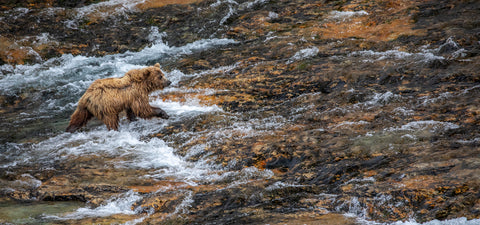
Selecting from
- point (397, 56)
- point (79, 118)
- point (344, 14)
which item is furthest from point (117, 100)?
point (344, 14)

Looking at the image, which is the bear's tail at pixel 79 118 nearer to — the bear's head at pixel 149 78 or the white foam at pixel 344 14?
the bear's head at pixel 149 78

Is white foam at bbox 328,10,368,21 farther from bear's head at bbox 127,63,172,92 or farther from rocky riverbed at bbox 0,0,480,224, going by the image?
bear's head at bbox 127,63,172,92

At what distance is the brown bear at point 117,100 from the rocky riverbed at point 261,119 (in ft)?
0.84

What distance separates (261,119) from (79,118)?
340 centimetres

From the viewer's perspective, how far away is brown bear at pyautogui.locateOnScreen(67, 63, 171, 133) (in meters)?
8.20

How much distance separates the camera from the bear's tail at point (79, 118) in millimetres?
8273

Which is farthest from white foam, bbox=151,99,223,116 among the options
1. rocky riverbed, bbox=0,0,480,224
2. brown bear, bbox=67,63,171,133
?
brown bear, bbox=67,63,171,133

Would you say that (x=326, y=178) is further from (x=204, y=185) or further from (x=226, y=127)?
(x=226, y=127)

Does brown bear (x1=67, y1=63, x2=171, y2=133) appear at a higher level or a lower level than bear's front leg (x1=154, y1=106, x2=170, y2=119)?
higher

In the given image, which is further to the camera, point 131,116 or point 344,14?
point 344,14

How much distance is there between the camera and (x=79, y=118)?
8.30 m

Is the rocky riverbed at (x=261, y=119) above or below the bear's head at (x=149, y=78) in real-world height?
below

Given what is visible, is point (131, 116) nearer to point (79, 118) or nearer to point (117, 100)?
point (117, 100)

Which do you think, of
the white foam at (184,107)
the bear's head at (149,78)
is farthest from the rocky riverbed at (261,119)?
the bear's head at (149,78)
